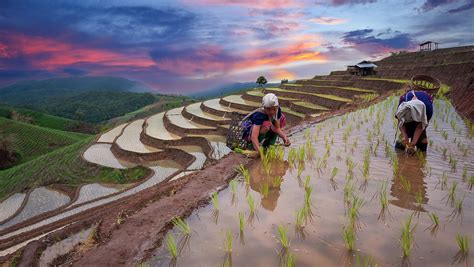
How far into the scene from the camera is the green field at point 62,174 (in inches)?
578

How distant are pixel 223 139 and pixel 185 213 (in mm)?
14152

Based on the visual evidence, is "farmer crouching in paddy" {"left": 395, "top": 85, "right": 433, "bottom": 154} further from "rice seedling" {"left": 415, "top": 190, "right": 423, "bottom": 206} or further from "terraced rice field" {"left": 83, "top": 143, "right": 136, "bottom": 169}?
"terraced rice field" {"left": 83, "top": 143, "right": 136, "bottom": 169}

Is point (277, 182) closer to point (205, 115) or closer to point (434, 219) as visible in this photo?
point (434, 219)

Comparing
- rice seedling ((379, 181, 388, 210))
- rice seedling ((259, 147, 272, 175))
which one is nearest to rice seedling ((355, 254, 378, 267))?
rice seedling ((379, 181, 388, 210))

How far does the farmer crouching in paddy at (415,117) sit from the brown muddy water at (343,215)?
235mm

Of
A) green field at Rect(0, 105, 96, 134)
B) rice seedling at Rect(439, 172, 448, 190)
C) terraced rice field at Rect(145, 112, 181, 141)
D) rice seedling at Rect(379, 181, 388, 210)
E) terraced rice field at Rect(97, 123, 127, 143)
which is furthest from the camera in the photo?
green field at Rect(0, 105, 96, 134)

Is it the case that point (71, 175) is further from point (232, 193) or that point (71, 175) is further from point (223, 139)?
point (232, 193)

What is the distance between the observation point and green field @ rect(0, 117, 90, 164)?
32.6 meters

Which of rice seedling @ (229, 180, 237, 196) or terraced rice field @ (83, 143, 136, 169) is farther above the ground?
rice seedling @ (229, 180, 237, 196)

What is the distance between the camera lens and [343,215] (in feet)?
9.87

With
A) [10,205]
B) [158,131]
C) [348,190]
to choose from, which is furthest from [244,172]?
[158,131]

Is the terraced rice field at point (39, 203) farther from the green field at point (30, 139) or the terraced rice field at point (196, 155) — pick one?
the green field at point (30, 139)

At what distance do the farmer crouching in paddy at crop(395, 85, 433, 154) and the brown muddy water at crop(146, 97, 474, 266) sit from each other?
23 centimetres

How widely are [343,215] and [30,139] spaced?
127 feet
